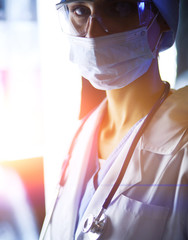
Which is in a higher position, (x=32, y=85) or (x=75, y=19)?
(x=75, y=19)

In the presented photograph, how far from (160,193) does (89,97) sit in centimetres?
47

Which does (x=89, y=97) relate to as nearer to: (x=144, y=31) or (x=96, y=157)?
(x=96, y=157)

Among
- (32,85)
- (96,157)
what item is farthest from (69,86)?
(96,157)

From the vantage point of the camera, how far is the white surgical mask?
0.63 metres

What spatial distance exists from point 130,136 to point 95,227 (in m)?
0.23

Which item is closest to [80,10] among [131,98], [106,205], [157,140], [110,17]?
[110,17]

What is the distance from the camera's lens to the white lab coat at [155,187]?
0.54 meters

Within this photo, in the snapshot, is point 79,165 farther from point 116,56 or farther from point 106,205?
point 116,56

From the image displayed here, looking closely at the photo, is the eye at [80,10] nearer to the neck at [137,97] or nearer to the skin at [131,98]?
the skin at [131,98]

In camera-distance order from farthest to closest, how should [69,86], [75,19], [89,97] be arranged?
[69,86] < [89,97] < [75,19]

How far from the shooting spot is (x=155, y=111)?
650 mm

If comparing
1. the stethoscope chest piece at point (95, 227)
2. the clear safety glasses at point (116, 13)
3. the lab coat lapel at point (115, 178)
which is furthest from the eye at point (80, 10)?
the stethoscope chest piece at point (95, 227)

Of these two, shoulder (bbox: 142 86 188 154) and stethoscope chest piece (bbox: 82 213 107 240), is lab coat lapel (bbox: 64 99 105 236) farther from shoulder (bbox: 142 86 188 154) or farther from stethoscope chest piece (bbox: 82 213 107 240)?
shoulder (bbox: 142 86 188 154)

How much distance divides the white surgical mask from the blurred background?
25 centimetres
